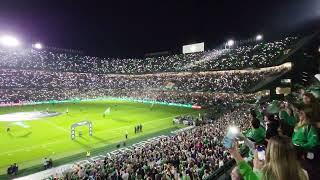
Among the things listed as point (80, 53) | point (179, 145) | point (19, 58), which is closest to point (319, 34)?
point (179, 145)

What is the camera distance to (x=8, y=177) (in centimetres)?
2350

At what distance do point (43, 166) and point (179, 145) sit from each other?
12.9m

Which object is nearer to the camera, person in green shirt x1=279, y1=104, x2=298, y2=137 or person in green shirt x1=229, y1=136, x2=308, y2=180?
person in green shirt x1=229, y1=136, x2=308, y2=180

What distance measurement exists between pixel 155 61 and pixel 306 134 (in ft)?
440

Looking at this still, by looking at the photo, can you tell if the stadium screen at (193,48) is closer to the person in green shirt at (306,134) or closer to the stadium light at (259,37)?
the stadium light at (259,37)

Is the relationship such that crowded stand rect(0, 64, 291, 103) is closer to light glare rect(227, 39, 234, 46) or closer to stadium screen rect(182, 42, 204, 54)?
stadium screen rect(182, 42, 204, 54)

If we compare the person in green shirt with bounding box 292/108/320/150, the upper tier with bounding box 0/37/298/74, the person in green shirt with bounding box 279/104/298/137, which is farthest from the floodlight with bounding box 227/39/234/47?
the person in green shirt with bounding box 292/108/320/150

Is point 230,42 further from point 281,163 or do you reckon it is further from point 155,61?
point 281,163

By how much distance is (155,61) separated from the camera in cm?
13962

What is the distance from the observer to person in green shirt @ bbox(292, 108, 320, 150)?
6301 mm

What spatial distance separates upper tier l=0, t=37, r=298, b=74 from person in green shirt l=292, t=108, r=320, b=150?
6727 cm

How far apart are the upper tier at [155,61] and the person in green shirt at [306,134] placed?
6727cm

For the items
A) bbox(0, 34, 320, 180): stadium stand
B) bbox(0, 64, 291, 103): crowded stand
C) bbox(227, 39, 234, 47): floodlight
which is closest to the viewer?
bbox(0, 34, 320, 180): stadium stand

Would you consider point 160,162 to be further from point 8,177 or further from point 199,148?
point 8,177
